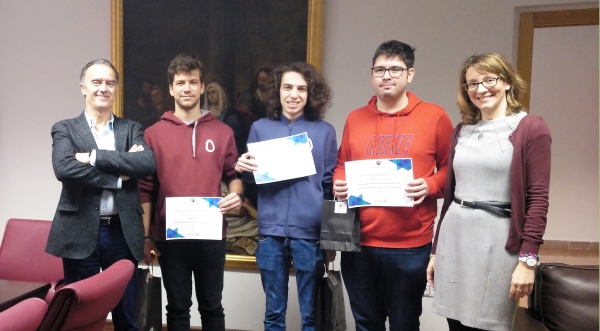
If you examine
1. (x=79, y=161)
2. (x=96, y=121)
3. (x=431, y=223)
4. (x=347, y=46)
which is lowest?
→ (x=431, y=223)

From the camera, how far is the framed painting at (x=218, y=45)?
3064mm

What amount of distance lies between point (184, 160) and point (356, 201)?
87 centimetres

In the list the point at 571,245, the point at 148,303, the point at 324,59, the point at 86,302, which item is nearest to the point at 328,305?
the point at 148,303

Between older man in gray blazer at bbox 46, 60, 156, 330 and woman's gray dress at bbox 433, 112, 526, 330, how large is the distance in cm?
137

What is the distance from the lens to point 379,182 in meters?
1.98

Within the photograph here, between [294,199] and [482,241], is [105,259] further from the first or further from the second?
[482,241]

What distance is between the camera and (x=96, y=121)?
2.17 m

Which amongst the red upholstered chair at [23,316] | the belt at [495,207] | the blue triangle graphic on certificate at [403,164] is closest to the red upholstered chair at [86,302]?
the red upholstered chair at [23,316]

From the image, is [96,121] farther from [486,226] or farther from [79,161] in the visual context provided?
[486,226]

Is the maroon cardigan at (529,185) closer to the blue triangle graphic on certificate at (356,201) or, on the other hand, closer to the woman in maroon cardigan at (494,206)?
the woman in maroon cardigan at (494,206)

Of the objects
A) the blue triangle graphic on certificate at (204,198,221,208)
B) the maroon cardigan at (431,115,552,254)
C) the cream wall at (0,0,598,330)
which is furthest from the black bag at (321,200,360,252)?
the cream wall at (0,0,598,330)

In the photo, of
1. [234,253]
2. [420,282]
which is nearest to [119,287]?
[420,282]

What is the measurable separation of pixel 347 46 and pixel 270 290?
1.71 m

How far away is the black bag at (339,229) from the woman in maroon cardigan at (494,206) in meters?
0.41
